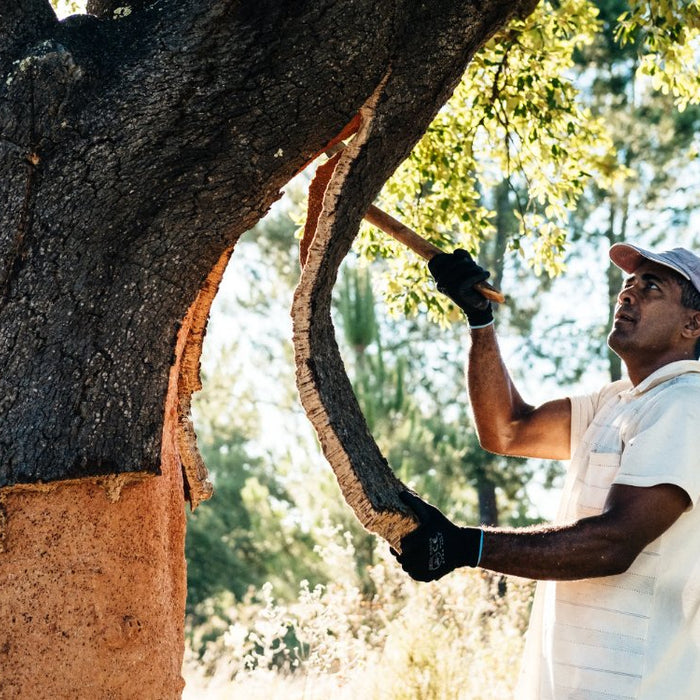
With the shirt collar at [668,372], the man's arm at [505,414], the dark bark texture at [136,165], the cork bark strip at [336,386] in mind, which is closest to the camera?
the dark bark texture at [136,165]

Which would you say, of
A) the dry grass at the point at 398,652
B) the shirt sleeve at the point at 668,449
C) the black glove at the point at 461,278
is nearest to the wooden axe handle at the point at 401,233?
the black glove at the point at 461,278

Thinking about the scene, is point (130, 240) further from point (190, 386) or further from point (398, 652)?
point (398, 652)

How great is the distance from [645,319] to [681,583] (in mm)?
895

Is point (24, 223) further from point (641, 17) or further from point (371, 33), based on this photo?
point (641, 17)

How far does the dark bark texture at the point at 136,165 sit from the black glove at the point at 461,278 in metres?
0.63

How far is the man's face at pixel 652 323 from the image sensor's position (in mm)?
3287

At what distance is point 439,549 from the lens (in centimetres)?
271

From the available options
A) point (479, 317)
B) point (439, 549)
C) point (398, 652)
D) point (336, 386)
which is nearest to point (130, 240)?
point (336, 386)

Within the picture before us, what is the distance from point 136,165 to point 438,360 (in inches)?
559

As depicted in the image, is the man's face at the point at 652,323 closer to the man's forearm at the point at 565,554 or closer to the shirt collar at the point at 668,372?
the shirt collar at the point at 668,372

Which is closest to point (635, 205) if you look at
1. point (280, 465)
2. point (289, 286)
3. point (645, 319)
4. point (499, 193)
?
point (499, 193)

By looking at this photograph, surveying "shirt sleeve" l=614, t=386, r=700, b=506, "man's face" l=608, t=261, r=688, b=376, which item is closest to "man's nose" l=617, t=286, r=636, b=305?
"man's face" l=608, t=261, r=688, b=376

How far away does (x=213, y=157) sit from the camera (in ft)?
8.52

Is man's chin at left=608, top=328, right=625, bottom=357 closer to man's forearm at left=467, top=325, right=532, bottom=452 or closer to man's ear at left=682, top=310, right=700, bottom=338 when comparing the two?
man's ear at left=682, top=310, right=700, bottom=338
